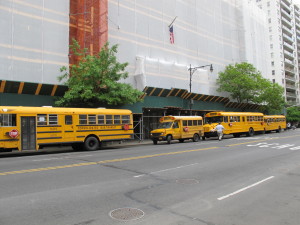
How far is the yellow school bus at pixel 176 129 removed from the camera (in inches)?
904

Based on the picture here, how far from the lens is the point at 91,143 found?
18.1 meters

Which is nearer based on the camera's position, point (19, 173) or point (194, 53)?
point (19, 173)

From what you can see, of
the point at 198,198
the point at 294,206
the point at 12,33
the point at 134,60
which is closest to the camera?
the point at 294,206

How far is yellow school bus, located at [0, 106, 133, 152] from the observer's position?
14641 mm

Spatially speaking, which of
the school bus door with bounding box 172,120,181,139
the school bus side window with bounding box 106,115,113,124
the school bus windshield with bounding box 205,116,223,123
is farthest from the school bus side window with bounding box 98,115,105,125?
the school bus windshield with bounding box 205,116,223,123

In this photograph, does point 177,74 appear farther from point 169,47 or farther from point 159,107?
point 159,107

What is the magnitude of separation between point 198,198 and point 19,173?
623cm

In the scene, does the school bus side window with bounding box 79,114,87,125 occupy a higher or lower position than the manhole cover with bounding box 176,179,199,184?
higher

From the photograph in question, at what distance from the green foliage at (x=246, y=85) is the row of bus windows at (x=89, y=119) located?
24746 millimetres

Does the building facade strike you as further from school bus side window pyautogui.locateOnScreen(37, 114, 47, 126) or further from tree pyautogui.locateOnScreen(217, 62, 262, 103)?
school bus side window pyautogui.locateOnScreen(37, 114, 47, 126)

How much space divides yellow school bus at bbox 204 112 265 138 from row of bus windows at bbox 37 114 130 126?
36.8 feet

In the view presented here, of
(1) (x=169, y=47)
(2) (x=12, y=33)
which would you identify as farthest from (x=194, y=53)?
(2) (x=12, y=33)

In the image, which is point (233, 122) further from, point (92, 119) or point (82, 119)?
point (82, 119)

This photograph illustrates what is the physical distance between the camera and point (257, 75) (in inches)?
1662
